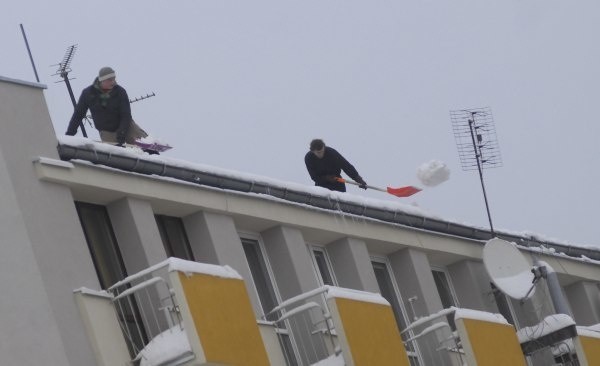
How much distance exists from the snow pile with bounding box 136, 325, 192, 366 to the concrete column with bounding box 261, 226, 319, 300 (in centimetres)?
449

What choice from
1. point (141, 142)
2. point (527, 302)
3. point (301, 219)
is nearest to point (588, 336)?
point (527, 302)

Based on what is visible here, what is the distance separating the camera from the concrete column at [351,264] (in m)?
29.8

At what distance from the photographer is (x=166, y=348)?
77.6 ft

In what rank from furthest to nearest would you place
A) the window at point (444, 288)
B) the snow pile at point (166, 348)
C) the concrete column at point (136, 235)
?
1. the window at point (444, 288)
2. the concrete column at point (136, 235)
3. the snow pile at point (166, 348)

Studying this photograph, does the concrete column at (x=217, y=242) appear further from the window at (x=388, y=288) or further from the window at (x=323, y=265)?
the window at (x=388, y=288)

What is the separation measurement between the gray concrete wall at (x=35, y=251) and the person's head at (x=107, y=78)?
2.21 m

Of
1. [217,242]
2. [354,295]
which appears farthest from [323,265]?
[217,242]

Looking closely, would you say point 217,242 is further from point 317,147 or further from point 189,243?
point 317,147

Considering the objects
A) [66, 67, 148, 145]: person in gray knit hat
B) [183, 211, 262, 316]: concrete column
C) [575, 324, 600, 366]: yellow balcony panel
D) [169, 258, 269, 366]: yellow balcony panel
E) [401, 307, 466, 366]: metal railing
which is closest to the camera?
[169, 258, 269, 366]: yellow balcony panel

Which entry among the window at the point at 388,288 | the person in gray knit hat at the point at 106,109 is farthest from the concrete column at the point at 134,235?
the window at the point at 388,288

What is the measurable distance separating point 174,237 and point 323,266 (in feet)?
11.8

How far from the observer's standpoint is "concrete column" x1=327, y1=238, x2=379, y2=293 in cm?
2980

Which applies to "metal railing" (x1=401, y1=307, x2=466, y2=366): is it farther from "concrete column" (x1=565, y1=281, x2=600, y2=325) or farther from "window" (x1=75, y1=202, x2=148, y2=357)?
"window" (x1=75, y1=202, x2=148, y2=357)

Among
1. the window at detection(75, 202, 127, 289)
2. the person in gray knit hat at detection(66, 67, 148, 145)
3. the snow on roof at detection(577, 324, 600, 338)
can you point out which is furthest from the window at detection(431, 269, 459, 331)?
the window at detection(75, 202, 127, 289)
